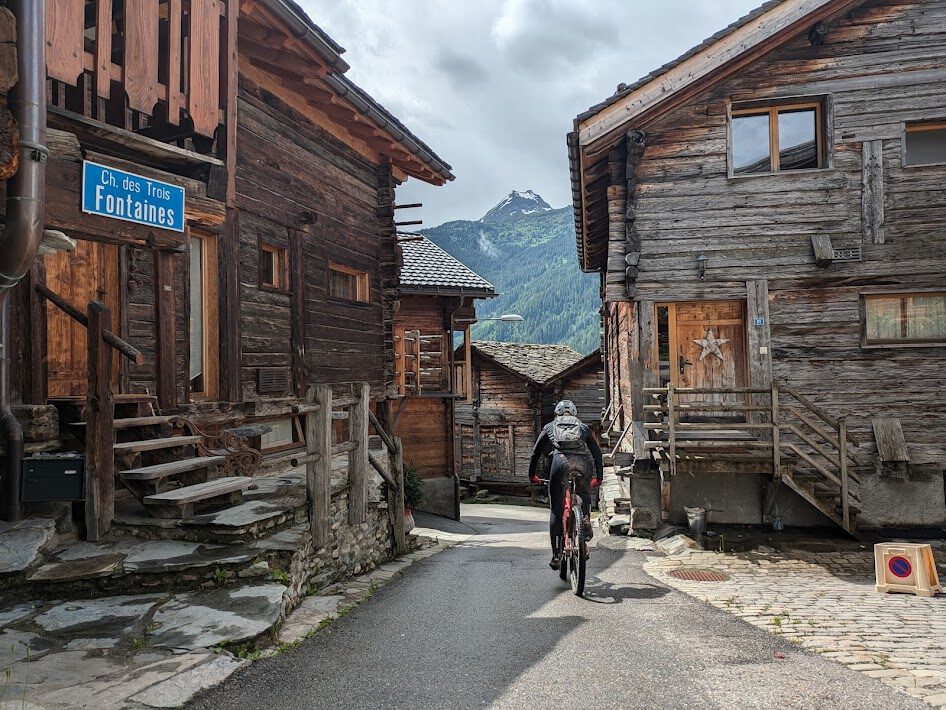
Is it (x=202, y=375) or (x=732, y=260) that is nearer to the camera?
(x=202, y=375)

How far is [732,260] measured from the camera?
35.7 ft

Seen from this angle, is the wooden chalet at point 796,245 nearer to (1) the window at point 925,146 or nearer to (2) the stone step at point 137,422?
A: (1) the window at point 925,146

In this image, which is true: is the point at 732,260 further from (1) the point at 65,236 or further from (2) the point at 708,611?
(1) the point at 65,236

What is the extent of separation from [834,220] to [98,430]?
10283 mm

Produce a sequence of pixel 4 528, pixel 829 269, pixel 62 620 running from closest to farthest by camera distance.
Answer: pixel 62 620
pixel 4 528
pixel 829 269

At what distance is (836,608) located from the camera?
6.45m

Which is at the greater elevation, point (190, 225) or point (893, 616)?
point (190, 225)

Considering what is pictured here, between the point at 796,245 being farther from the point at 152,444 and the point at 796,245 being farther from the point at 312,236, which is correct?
the point at 152,444

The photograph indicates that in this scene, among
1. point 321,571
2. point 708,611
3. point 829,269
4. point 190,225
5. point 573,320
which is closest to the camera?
point 708,611

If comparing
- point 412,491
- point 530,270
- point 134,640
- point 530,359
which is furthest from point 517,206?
point 134,640

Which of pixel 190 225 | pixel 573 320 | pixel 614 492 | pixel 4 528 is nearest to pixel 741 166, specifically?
pixel 614 492

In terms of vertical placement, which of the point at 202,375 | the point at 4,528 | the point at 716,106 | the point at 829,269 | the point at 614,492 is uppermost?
the point at 716,106

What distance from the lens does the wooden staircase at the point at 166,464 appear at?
5855 mm

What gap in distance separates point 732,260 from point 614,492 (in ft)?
17.4
